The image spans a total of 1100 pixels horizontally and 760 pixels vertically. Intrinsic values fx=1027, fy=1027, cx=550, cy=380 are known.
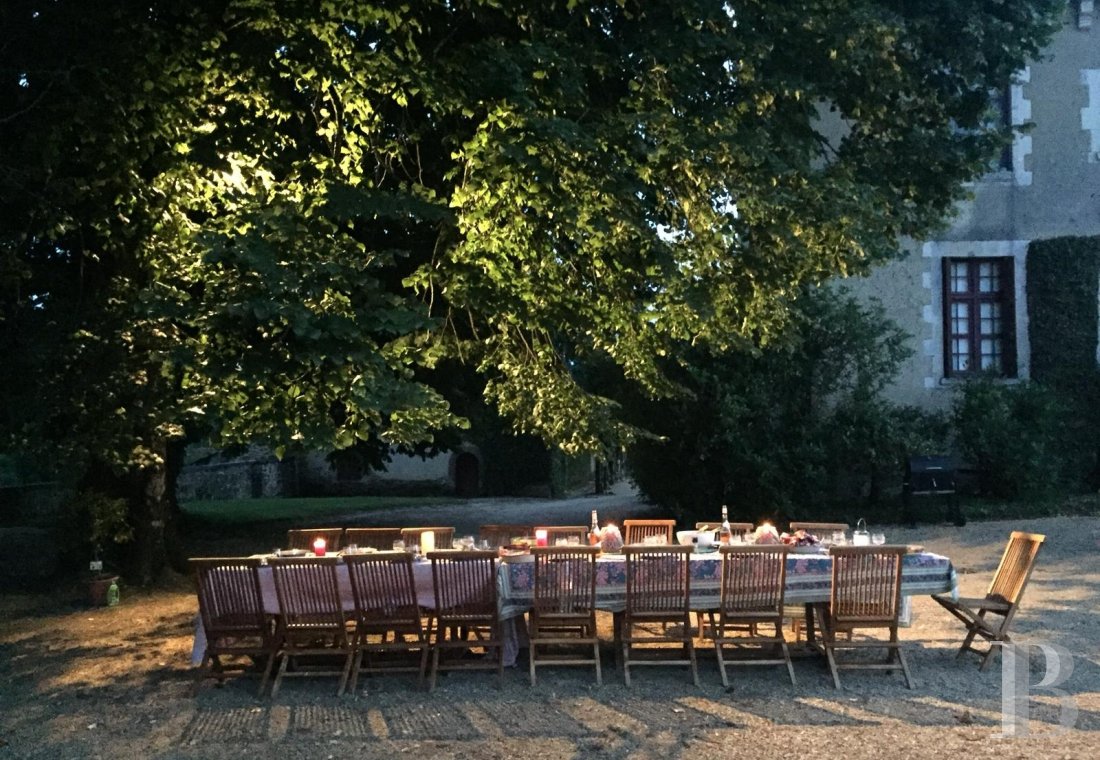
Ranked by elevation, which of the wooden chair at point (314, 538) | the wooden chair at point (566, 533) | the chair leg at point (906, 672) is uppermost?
the wooden chair at point (566, 533)

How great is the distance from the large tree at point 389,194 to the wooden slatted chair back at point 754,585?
2277 millimetres

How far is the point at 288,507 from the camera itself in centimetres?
2483

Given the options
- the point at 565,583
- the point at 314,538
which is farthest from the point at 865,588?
the point at 314,538

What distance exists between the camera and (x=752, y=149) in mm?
7844

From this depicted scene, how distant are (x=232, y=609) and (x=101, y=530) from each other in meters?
5.32

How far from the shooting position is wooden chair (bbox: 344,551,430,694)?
6.85 metres

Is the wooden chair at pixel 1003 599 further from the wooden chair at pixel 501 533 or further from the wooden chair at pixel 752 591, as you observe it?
the wooden chair at pixel 501 533

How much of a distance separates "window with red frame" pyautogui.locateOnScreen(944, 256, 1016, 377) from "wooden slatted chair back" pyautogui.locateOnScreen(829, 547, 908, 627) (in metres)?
12.7

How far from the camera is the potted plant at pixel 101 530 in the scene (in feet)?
36.6

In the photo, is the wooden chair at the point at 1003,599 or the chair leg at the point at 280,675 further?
the wooden chair at the point at 1003,599

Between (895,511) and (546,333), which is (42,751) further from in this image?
(895,511)

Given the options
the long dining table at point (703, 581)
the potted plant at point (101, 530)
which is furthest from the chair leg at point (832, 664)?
the potted plant at point (101, 530)

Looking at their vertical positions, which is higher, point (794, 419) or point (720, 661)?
point (794, 419)

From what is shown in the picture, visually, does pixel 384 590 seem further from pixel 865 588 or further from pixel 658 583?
pixel 865 588
